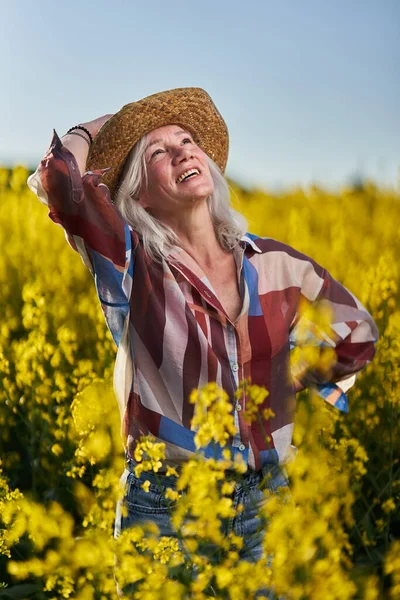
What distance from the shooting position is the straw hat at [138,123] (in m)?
2.05

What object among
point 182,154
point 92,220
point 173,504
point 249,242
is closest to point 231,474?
point 173,504

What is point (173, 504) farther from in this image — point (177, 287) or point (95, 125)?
point (95, 125)

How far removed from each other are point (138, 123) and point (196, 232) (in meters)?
0.33

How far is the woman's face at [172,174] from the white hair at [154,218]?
26 millimetres

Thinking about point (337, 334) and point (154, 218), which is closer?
point (154, 218)

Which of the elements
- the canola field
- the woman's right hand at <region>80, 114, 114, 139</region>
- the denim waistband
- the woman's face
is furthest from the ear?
the denim waistband

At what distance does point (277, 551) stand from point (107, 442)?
723mm

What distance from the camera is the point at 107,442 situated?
2.09 metres

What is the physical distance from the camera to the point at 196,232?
2004mm

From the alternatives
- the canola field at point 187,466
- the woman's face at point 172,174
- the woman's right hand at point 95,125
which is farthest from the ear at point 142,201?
the canola field at point 187,466

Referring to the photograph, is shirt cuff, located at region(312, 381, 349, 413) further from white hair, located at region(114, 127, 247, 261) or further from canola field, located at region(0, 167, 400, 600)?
white hair, located at region(114, 127, 247, 261)

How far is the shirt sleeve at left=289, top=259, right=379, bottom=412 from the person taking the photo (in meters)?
2.10

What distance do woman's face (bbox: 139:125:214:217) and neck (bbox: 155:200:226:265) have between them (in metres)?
0.03

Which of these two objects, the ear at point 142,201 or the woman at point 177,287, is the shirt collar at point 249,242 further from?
the ear at point 142,201
